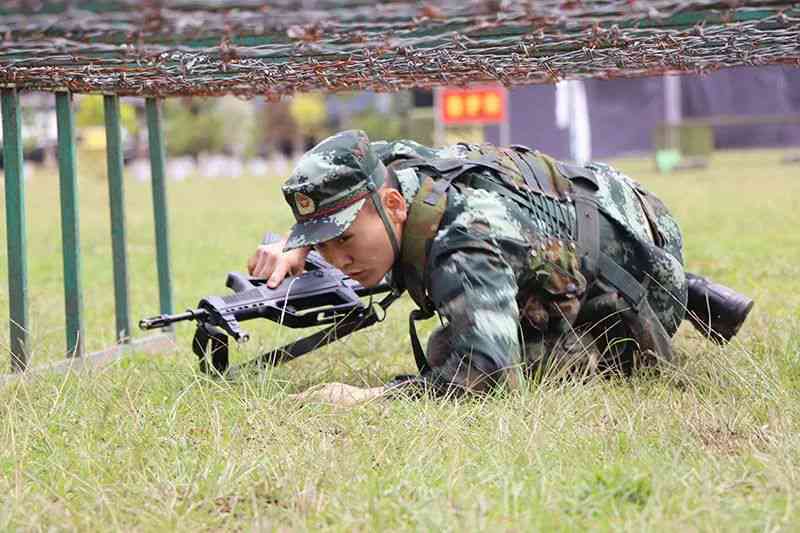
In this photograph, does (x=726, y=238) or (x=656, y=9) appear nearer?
(x=656, y=9)

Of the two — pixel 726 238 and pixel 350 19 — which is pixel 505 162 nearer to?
pixel 350 19

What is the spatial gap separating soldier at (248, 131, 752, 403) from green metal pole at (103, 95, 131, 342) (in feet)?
3.26

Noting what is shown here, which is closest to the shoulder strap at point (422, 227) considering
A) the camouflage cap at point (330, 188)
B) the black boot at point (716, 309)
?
the camouflage cap at point (330, 188)

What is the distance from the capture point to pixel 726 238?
9.87 m

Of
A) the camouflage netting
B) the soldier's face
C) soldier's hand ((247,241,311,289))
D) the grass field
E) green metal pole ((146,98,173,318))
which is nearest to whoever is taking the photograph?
the camouflage netting

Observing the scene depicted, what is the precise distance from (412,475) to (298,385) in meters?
1.33

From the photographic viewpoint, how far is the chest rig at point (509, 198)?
3947 millimetres

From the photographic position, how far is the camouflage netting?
2500mm

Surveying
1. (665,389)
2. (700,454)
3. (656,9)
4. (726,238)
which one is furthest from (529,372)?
(726,238)

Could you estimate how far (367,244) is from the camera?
3875 millimetres

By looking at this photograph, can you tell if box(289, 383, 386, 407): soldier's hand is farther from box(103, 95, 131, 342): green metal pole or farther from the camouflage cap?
box(103, 95, 131, 342): green metal pole

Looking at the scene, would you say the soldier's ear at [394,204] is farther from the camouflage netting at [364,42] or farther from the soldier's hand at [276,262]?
the soldier's hand at [276,262]

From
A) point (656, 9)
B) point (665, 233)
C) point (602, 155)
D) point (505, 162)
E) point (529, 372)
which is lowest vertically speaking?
point (602, 155)

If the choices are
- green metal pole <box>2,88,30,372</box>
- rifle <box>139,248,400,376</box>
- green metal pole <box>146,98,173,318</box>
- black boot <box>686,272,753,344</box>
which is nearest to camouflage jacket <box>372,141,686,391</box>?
black boot <box>686,272,753,344</box>
